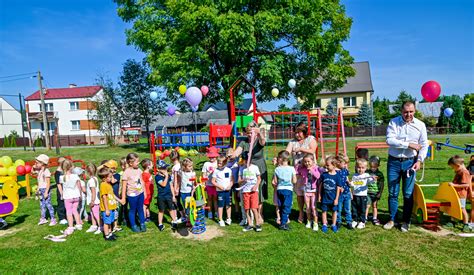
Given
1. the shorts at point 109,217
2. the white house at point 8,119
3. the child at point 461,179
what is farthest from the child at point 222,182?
the white house at point 8,119

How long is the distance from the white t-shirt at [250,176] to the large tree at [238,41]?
12.2m

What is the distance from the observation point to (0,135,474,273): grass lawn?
156 inches

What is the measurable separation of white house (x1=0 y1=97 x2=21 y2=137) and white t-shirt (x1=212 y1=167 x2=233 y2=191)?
1805 inches

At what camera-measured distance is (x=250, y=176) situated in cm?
520

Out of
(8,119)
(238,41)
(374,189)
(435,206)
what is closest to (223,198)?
(374,189)

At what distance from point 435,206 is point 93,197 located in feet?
19.2

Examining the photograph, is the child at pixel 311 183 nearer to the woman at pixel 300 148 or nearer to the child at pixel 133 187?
the woman at pixel 300 148

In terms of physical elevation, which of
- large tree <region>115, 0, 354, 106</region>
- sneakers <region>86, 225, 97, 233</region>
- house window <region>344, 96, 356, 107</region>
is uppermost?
large tree <region>115, 0, 354, 106</region>

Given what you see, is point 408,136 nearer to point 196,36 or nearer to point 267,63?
point 267,63

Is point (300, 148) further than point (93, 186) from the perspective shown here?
Yes

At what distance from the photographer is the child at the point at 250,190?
5223 mm

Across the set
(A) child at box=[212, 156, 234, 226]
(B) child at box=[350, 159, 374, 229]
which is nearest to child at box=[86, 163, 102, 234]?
(A) child at box=[212, 156, 234, 226]

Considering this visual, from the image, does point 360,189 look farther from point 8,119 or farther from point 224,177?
point 8,119

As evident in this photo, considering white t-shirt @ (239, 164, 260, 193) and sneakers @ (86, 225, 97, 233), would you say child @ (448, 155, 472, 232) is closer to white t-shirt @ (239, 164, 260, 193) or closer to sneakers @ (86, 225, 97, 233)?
white t-shirt @ (239, 164, 260, 193)
